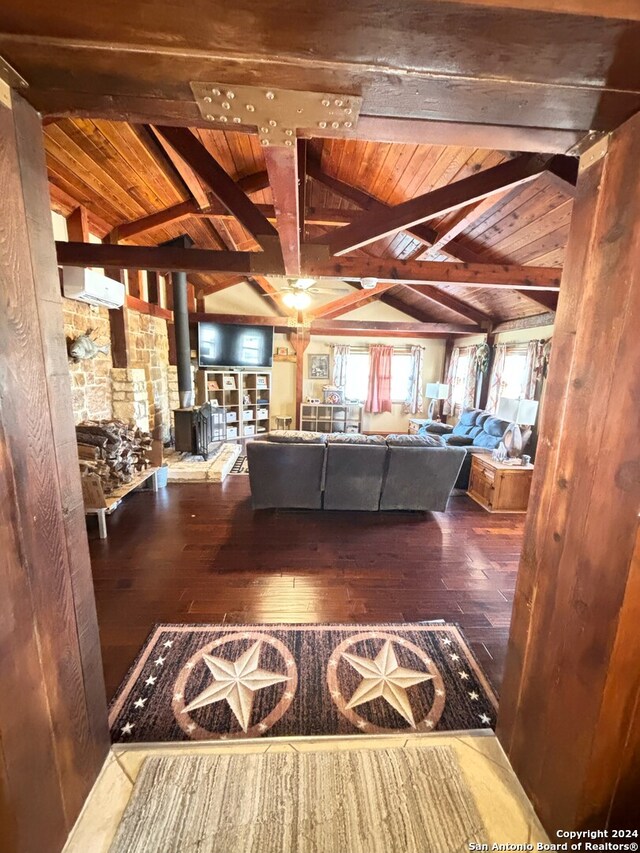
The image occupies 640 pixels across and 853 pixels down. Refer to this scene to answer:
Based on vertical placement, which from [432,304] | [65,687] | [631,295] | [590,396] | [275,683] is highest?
[432,304]

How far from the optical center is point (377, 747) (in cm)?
127

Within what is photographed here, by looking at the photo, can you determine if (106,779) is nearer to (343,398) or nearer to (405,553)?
(405,553)

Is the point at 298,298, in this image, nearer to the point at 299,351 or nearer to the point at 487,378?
the point at 299,351

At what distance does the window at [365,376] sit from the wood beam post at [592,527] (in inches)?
256

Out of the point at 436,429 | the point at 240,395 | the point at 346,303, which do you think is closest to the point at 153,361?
the point at 240,395

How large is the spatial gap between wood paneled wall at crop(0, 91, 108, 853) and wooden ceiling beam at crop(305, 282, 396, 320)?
497 centimetres

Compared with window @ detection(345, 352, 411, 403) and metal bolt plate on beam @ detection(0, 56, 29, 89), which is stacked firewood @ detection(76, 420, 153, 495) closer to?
metal bolt plate on beam @ detection(0, 56, 29, 89)

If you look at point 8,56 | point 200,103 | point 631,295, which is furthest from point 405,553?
point 8,56

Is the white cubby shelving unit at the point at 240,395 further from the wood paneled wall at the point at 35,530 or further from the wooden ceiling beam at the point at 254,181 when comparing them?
the wood paneled wall at the point at 35,530

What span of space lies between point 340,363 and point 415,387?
1.76 meters

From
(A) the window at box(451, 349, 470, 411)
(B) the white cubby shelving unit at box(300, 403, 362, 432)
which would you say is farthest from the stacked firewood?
(A) the window at box(451, 349, 470, 411)

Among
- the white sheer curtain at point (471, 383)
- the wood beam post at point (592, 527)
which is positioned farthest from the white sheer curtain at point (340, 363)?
the wood beam post at point (592, 527)

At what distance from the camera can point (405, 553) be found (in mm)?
2648

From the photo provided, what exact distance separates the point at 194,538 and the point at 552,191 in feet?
12.9
